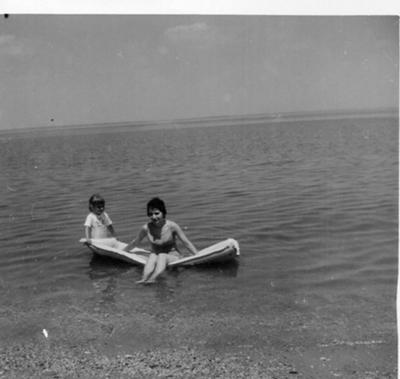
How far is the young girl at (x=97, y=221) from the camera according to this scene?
8.59m

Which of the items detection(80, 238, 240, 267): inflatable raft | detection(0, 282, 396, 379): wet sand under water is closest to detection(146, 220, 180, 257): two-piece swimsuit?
detection(80, 238, 240, 267): inflatable raft

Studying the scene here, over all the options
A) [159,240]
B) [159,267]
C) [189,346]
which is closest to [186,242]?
[159,240]

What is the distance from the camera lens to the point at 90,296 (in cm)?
695

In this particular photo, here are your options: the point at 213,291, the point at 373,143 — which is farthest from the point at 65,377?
the point at 373,143

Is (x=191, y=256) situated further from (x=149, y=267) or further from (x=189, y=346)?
(x=189, y=346)

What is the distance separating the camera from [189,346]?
5.36 meters

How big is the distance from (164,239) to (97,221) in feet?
4.57

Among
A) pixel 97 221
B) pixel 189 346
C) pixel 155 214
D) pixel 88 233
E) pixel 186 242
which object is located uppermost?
pixel 155 214

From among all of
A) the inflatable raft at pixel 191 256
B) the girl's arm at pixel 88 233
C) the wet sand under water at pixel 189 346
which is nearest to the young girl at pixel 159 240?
the inflatable raft at pixel 191 256

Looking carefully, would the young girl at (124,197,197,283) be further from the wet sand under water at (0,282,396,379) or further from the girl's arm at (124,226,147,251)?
the wet sand under water at (0,282,396,379)

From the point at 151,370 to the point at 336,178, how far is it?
10.7m

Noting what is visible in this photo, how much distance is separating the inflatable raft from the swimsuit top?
0.77ft

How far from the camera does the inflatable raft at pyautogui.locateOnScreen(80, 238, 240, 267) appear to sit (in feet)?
24.9

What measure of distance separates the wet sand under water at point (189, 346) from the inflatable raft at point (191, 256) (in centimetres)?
146
